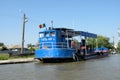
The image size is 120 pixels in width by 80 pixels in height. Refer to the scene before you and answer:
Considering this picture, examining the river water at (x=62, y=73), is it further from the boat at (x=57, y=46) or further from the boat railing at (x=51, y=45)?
the boat railing at (x=51, y=45)

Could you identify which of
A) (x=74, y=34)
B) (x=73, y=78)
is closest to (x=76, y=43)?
(x=74, y=34)

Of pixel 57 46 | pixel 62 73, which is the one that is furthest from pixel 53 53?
pixel 62 73

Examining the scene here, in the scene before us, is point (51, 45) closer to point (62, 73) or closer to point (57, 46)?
point (57, 46)

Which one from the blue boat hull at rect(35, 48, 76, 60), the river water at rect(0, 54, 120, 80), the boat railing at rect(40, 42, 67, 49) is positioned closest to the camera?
the river water at rect(0, 54, 120, 80)

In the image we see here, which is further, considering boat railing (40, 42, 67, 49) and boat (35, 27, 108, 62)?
boat railing (40, 42, 67, 49)

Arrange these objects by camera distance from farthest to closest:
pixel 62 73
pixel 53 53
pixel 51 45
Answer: pixel 51 45, pixel 53 53, pixel 62 73

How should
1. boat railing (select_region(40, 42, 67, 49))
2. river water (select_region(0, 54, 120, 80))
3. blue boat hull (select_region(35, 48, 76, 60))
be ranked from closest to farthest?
1. river water (select_region(0, 54, 120, 80))
2. blue boat hull (select_region(35, 48, 76, 60))
3. boat railing (select_region(40, 42, 67, 49))

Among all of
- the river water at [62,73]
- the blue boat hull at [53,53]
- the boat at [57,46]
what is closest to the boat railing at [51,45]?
the boat at [57,46]

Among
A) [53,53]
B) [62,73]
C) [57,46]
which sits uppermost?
[57,46]

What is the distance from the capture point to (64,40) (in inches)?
1435

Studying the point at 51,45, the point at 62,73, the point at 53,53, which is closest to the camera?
the point at 62,73

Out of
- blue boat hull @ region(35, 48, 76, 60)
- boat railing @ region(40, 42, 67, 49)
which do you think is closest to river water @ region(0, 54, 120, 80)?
blue boat hull @ region(35, 48, 76, 60)

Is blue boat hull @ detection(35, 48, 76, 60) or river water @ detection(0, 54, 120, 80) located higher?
blue boat hull @ detection(35, 48, 76, 60)

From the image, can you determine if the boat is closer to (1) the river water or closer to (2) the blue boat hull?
(2) the blue boat hull
